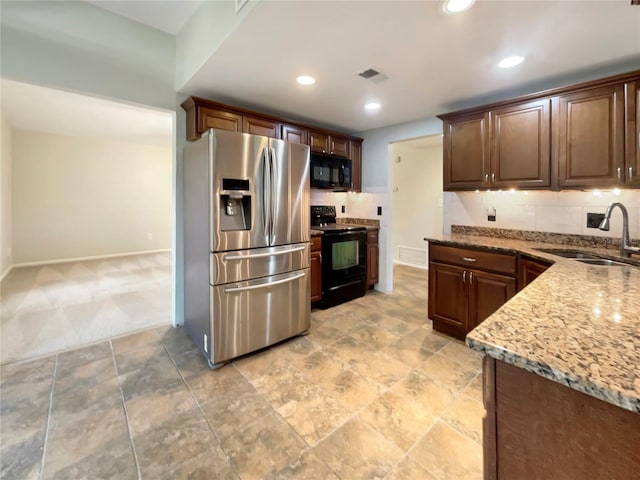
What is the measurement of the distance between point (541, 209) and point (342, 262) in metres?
2.08

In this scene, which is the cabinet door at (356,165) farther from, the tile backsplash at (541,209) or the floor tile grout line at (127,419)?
the floor tile grout line at (127,419)

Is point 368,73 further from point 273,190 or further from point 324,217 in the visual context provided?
point 324,217

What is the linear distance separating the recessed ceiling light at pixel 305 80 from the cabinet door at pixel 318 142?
0.97m

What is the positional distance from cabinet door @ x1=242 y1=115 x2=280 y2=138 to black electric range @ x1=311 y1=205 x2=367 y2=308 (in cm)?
121

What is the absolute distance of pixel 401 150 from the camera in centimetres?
558

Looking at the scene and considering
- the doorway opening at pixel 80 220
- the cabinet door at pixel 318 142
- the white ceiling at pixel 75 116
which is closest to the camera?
the doorway opening at pixel 80 220

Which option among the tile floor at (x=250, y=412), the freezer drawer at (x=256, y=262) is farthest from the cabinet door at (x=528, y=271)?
the freezer drawer at (x=256, y=262)

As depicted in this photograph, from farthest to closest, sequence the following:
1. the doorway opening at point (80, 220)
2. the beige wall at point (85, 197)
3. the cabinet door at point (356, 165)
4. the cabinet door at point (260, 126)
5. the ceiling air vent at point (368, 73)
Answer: the beige wall at point (85, 197) → the cabinet door at point (356, 165) → the doorway opening at point (80, 220) → the cabinet door at point (260, 126) → the ceiling air vent at point (368, 73)

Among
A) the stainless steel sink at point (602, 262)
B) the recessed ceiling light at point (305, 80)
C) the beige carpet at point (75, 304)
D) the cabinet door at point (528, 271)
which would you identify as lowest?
the beige carpet at point (75, 304)

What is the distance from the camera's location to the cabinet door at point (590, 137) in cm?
207

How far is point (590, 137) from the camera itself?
85.9 inches

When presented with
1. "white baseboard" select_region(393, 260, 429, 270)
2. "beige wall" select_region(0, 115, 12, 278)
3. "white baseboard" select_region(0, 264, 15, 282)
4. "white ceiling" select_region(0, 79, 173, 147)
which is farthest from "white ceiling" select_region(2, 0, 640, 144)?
"white baseboard" select_region(0, 264, 15, 282)

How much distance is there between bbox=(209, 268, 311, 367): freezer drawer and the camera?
2.20 metres

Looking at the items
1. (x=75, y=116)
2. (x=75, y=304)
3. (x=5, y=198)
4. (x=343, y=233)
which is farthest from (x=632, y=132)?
(x=5, y=198)
